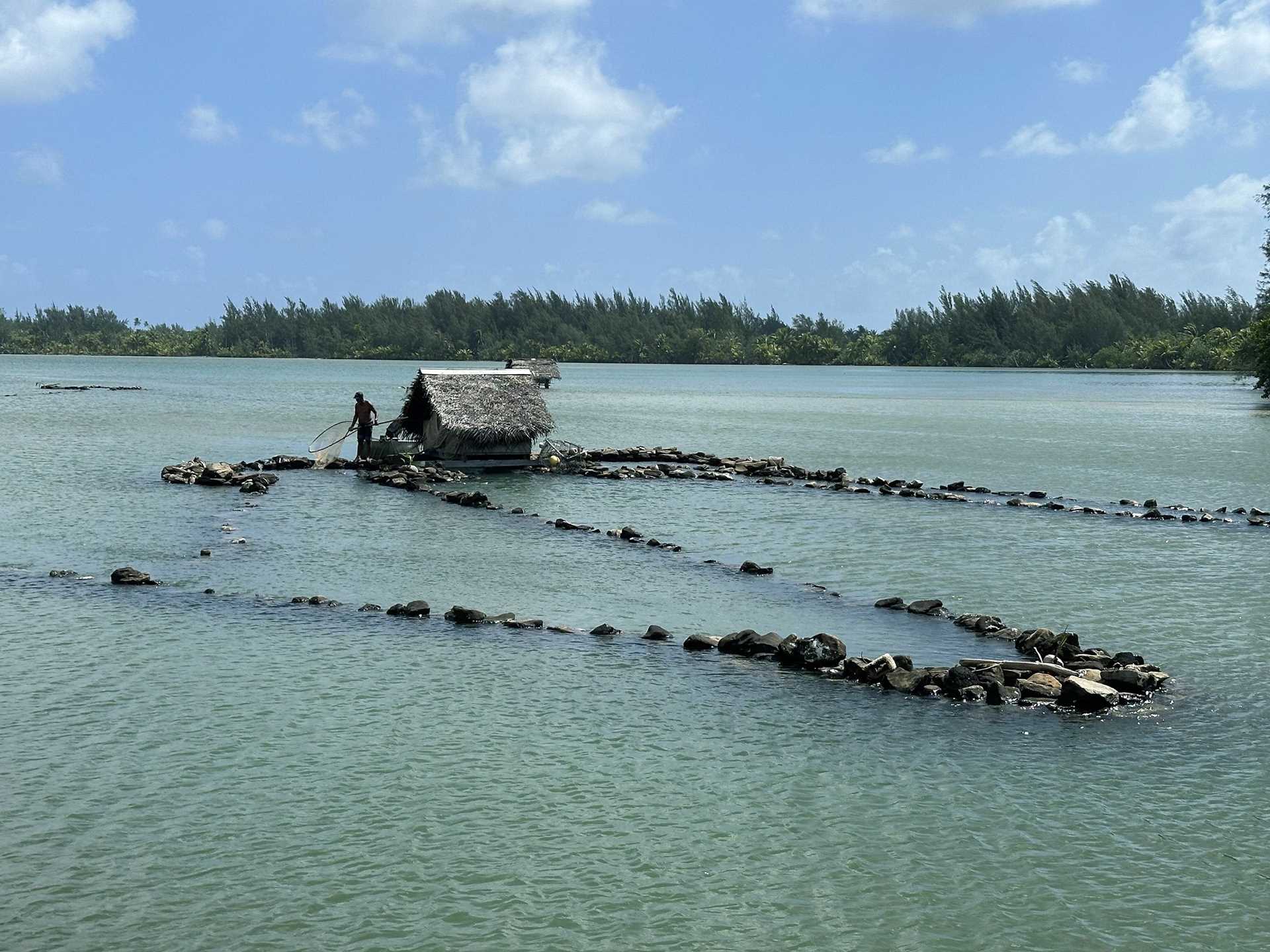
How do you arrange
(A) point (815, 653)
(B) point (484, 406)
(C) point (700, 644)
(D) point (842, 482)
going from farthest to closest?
(B) point (484, 406) < (D) point (842, 482) < (C) point (700, 644) < (A) point (815, 653)

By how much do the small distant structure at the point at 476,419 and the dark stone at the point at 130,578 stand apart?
14.5 meters

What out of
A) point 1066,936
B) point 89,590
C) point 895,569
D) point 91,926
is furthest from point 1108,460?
point 91,926

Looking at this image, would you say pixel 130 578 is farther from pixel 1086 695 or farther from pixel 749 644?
pixel 1086 695

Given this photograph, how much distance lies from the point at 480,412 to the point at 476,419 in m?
0.20

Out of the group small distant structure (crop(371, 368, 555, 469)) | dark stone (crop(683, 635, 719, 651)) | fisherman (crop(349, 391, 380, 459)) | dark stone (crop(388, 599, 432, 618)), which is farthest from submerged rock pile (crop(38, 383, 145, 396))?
dark stone (crop(683, 635, 719, 651))

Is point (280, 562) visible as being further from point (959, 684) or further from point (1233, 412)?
point (1233, 412)

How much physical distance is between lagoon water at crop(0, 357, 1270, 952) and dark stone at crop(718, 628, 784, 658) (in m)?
0.34

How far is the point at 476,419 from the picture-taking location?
3138cm

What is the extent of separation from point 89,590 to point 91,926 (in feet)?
31.8

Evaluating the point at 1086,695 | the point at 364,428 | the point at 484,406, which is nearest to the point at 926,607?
the point at 1086,695

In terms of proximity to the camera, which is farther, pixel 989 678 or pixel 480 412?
pixel 480 412

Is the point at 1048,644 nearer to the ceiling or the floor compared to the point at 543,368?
nearer to the floor

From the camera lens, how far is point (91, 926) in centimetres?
752

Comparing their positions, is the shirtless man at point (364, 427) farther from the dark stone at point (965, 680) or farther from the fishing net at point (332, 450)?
the dark stone at point (965, 680)
